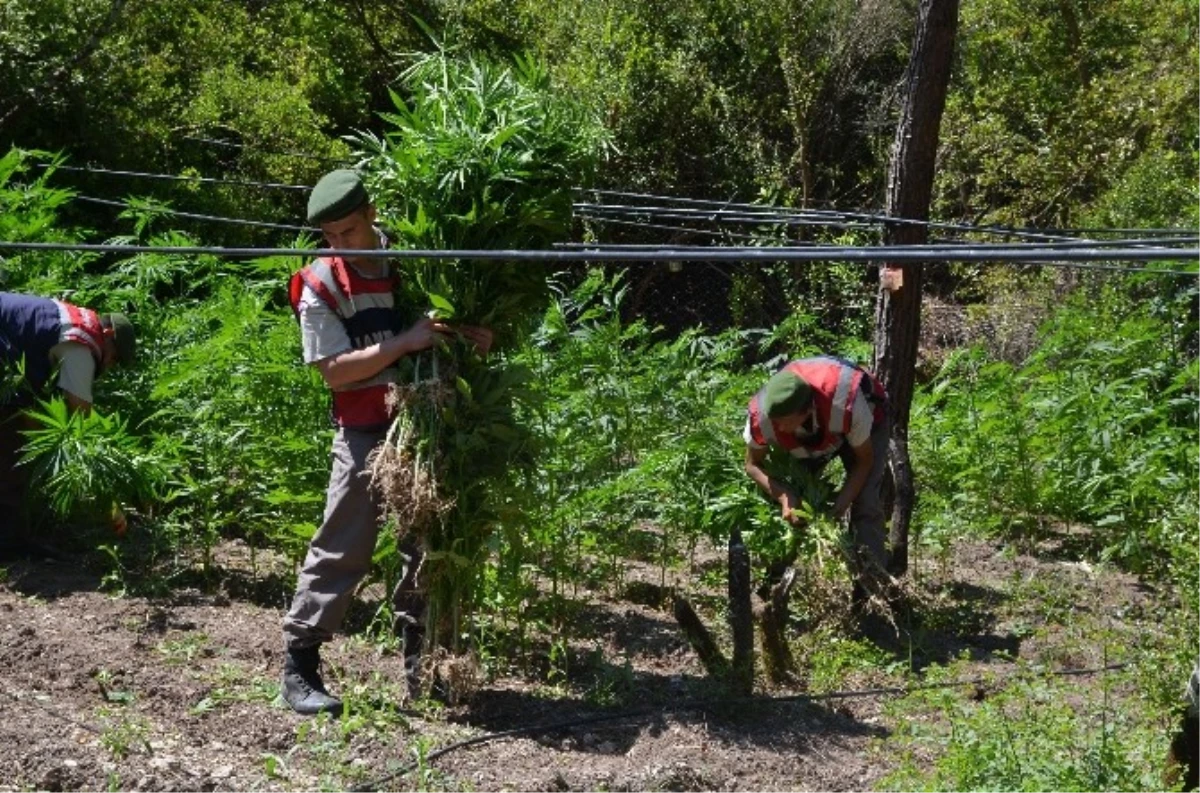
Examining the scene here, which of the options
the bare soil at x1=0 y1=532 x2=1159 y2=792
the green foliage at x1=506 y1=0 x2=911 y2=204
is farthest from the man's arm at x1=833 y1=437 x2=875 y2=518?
the green foliage at x1=506 y1=0 x2=911 y2=204

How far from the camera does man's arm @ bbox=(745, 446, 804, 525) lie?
726 cm

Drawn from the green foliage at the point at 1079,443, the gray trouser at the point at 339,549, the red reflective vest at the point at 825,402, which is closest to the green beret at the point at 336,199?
the gray trouser at the point at 339,549

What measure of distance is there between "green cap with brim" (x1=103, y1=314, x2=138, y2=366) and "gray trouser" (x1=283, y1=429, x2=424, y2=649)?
230cm

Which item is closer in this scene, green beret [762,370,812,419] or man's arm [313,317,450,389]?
man's arm [313,317,450,389]

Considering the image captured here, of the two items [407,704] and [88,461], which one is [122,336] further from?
[407,704]

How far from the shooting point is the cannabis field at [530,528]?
18.9ft

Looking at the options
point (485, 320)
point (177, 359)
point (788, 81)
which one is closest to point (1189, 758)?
point (485, 320)

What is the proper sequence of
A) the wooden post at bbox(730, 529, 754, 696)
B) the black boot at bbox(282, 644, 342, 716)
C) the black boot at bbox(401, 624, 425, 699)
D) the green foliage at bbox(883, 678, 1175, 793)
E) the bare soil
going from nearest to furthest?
the green foliage at bbox(883, 678, 1175, 793) < the bare soil < the black boot at bbox(282, 644, 342, 716) < the black boot at bbox(401, 624, 425, 699) < the wooden post at bbox(730, 529, 754, 696)

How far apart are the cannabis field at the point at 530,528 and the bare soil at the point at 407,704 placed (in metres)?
0.02

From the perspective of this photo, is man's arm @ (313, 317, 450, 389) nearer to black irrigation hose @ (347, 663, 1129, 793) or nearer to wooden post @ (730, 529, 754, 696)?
black irrigation hose @ (347, 663, 1129, 793)

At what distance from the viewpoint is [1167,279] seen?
10.3 meters

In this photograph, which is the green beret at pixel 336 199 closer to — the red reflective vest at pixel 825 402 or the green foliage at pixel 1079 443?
the red reflective vest at pixel 825 402

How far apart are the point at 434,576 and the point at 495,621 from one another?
1.00 m

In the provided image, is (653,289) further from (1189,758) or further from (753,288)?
(1189,758)
